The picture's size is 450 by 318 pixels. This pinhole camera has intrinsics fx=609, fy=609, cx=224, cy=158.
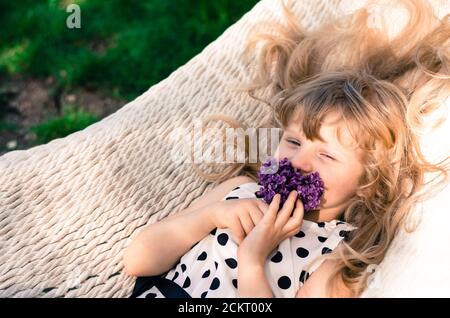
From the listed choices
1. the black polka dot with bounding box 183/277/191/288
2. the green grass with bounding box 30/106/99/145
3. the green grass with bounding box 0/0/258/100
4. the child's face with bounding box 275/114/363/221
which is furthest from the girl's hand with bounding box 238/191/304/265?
the green grass with bounding box 0/0/258/100

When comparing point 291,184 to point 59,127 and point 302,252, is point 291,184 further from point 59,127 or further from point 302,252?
point 59,127

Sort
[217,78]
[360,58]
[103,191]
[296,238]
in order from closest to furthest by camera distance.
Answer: [296,238] → [103,191] → [360,58] → [217,78]

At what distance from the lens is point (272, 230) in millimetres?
1663

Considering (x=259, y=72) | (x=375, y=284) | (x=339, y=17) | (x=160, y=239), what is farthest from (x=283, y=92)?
(x=375, y=284)

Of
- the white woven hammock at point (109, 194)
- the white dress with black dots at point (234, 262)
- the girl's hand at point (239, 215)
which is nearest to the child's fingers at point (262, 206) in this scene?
the girl's hand at point (239, 215)

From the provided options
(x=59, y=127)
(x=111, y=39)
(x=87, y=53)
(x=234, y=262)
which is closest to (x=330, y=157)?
(x=234, y=262)

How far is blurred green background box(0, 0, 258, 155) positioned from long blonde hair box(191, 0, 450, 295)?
1.33m

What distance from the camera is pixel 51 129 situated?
308 cm

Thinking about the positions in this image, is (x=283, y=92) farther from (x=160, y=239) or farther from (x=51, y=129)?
(x=51, y=129)

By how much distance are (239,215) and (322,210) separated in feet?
0.87

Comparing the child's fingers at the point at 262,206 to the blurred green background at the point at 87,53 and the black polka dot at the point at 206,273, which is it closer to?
the black polka dot at the point at 206,273

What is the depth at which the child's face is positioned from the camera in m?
1.72

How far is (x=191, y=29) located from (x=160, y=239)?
77.6 inches

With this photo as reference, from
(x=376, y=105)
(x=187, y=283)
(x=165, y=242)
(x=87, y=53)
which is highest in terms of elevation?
(x=87, y=53)
